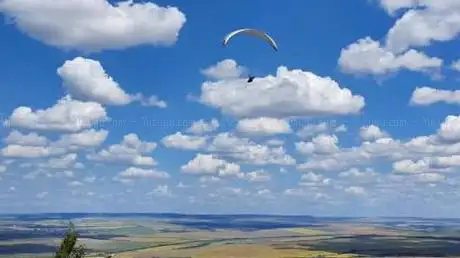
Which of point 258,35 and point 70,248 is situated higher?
point 258,35

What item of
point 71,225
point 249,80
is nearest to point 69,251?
point 71,225

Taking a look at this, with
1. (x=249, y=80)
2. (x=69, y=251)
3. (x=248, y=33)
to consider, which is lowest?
(x=69, y=251)

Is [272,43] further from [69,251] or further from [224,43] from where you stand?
[69,251]

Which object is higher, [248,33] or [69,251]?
[248,33]

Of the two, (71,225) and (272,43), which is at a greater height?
(272,43)

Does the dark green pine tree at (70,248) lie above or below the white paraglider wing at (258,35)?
below

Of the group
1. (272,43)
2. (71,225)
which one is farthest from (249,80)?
(71,225)

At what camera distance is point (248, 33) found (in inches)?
2876

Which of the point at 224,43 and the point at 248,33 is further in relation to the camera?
the point at 248,33

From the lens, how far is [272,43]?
71250mm

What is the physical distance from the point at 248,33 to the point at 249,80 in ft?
19.3

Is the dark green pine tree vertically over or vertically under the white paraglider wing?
under

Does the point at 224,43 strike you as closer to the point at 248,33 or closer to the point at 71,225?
the point at 248,33

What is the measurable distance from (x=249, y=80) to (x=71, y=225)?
24.5 m
